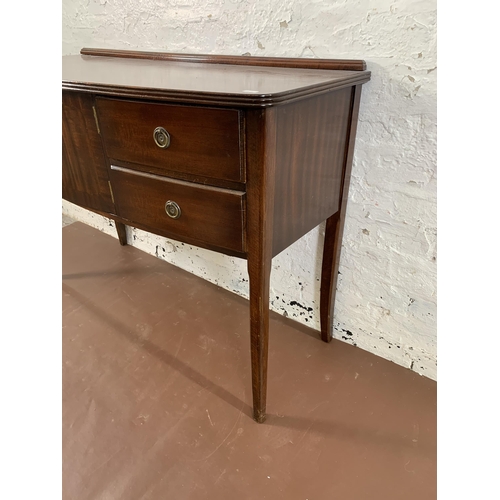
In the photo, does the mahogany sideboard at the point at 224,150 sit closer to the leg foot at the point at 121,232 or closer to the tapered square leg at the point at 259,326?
the tapered square leg at the point at 259,326

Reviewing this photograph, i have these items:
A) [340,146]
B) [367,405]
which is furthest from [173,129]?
[367,405]

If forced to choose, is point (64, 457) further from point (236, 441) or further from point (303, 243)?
point (303, 243)

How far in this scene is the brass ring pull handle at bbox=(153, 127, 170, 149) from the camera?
0.88m

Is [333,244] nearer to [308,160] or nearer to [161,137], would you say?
[308,160]

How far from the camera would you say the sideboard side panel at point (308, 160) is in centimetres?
87

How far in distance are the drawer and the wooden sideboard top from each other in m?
0.19

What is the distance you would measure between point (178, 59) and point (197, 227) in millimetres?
685

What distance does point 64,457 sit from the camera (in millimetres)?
1097

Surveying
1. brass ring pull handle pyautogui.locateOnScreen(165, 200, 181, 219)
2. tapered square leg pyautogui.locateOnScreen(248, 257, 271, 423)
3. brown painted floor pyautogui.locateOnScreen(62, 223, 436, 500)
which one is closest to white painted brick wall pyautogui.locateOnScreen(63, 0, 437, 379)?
brown painted floor pyautogui.locateOnScreen(62, 223, 436, 500)

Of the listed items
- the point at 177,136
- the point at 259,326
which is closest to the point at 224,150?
the point at 177,136

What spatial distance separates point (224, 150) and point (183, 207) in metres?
0.19

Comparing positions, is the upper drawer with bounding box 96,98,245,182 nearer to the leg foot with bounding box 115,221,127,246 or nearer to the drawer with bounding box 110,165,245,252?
the drawer with bounding box 110,165,245,252

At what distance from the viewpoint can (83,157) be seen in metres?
1.09

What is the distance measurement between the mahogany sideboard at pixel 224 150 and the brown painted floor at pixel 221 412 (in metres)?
0.14
